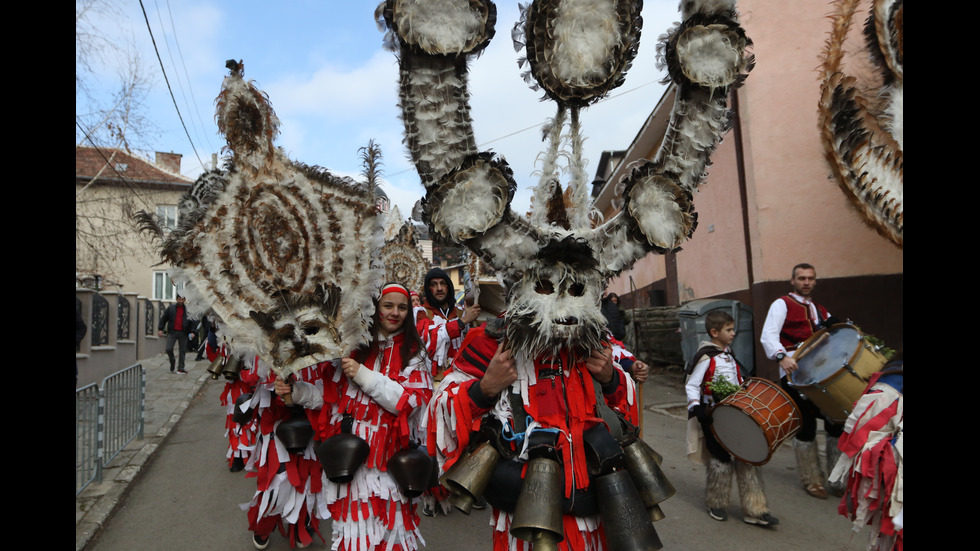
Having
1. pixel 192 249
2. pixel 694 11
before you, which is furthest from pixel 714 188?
pixel 192 249

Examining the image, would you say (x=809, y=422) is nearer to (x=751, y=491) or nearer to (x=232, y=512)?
(x=751, y=491)

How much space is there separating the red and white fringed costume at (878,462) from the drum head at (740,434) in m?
1.73

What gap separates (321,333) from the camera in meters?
3.00

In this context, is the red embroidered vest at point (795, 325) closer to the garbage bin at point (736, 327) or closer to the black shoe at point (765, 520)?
the black shoe at point (765, 520)

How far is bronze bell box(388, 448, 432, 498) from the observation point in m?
3.11

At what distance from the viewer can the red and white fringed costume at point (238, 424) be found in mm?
4556

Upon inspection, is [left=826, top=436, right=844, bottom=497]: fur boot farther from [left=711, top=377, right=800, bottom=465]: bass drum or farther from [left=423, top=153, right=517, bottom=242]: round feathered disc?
[left=423, top=153, right=517, bottom=242]: round feathered disc

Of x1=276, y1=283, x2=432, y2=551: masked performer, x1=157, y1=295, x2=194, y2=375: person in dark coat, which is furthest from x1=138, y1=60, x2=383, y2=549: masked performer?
x1=157, y1=295, x2=194, y2=375: person in dark coat

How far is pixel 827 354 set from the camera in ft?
15.0

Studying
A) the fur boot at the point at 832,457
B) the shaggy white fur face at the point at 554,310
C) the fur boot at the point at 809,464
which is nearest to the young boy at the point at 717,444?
the fur boot at the point at 809,464

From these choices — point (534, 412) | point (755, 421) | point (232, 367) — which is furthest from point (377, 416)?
point (755, 421)
